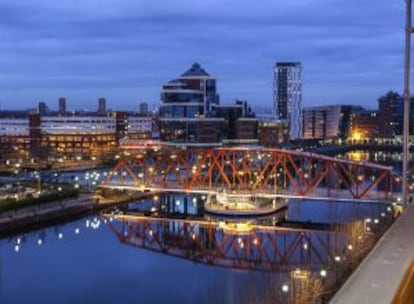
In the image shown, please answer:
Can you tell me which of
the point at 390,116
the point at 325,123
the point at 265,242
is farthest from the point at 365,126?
the point at 265,242

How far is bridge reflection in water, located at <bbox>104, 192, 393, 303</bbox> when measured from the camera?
13.4 metres

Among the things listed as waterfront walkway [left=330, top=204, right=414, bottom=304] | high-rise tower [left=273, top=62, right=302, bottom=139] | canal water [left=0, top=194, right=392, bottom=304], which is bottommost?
canal water [left=0, top=194, right=392, bottom=304]

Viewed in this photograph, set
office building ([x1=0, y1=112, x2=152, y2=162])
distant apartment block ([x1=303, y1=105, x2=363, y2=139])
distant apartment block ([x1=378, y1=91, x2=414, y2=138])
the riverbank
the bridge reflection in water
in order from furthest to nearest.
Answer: distant apartment block ([x1=303, y1=105, x2=363, y2=139]) → distant apartment block ([x1=378, y1=91, x2=414, y2=138]) → office building ([x1=0, y1=112, x2=152, y2=162]) → the riverbank → the bridge reflection in water

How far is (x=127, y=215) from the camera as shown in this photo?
23.8 metres

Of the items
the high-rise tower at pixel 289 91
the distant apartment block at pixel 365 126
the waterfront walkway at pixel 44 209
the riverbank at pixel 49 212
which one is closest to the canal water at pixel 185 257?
the riverbank at pixel 49 212

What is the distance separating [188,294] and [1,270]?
17.4 feet

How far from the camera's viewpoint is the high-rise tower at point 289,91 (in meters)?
73.7

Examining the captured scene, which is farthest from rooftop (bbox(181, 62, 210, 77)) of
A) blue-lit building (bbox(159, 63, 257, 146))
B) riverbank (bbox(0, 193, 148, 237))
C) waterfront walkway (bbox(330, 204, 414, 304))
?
waterfront walkway (bbox(330, 204, 414, 304))

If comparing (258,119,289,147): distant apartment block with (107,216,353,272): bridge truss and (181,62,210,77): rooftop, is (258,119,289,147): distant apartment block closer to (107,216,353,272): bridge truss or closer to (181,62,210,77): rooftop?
(181,62,210,77): rooftop

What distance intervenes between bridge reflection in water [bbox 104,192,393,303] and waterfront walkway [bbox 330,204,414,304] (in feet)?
3.61

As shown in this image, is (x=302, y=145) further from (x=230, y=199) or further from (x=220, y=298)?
(x=220, y=298)

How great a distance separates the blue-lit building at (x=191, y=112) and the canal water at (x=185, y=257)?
19175mm

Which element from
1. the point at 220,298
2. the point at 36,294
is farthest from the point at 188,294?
the point at 36,294

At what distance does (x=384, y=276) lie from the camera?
827 cm
